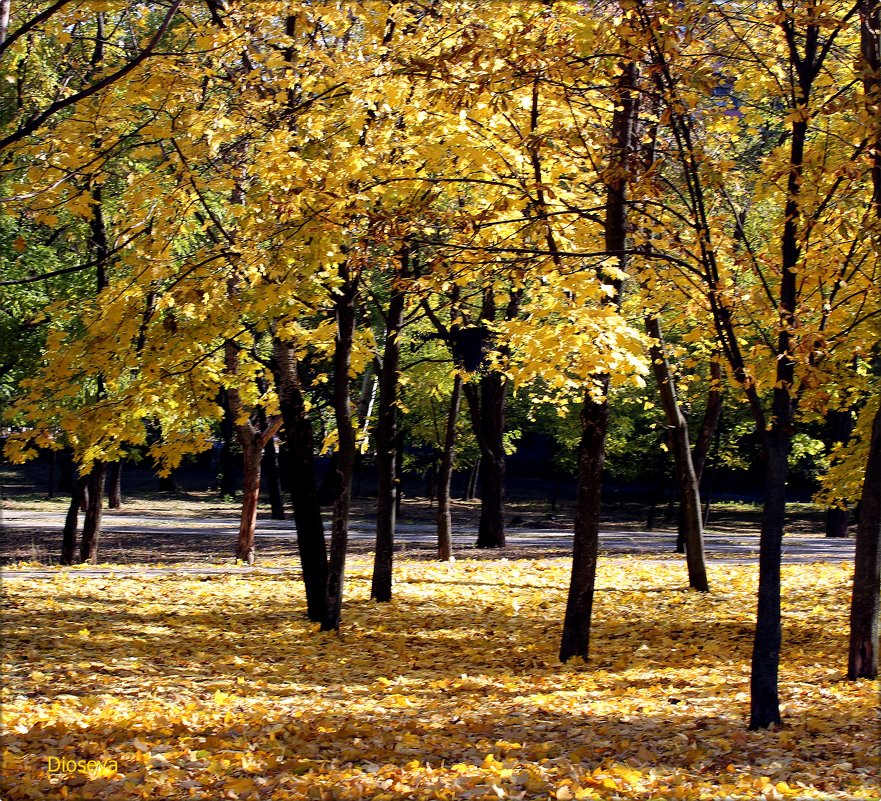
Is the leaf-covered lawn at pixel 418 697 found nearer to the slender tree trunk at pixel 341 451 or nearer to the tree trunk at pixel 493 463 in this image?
the slender tree trunk at pixel 341 451

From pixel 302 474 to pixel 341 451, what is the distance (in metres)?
0.56

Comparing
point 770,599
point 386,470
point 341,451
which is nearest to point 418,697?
point 770,599

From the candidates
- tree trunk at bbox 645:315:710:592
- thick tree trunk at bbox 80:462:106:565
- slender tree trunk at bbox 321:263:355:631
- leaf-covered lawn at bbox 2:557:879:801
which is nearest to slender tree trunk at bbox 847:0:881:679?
leaf-covered lawn at bbox 2:557:879:801

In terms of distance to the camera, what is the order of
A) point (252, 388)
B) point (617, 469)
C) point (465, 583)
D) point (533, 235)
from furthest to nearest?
point (617, 469), point (465, 583), point (252, 388), point (533, 235)

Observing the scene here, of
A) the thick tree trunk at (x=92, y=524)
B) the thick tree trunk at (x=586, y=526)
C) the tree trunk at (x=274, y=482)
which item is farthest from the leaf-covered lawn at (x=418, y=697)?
the tree trunk at (x=274, y=482)

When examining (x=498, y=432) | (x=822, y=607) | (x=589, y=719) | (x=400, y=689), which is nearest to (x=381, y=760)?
(x=589, y=719)

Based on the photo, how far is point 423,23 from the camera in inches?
340

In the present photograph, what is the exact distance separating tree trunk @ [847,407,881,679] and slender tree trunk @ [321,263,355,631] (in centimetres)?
525

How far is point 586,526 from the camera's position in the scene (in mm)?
9445

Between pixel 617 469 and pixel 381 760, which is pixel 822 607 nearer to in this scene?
pixel 381 760

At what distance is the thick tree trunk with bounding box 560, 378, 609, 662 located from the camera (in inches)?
368

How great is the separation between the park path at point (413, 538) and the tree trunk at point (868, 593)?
9.89 meters

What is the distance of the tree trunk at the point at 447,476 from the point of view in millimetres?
16344

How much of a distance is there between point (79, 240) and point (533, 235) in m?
9.79
